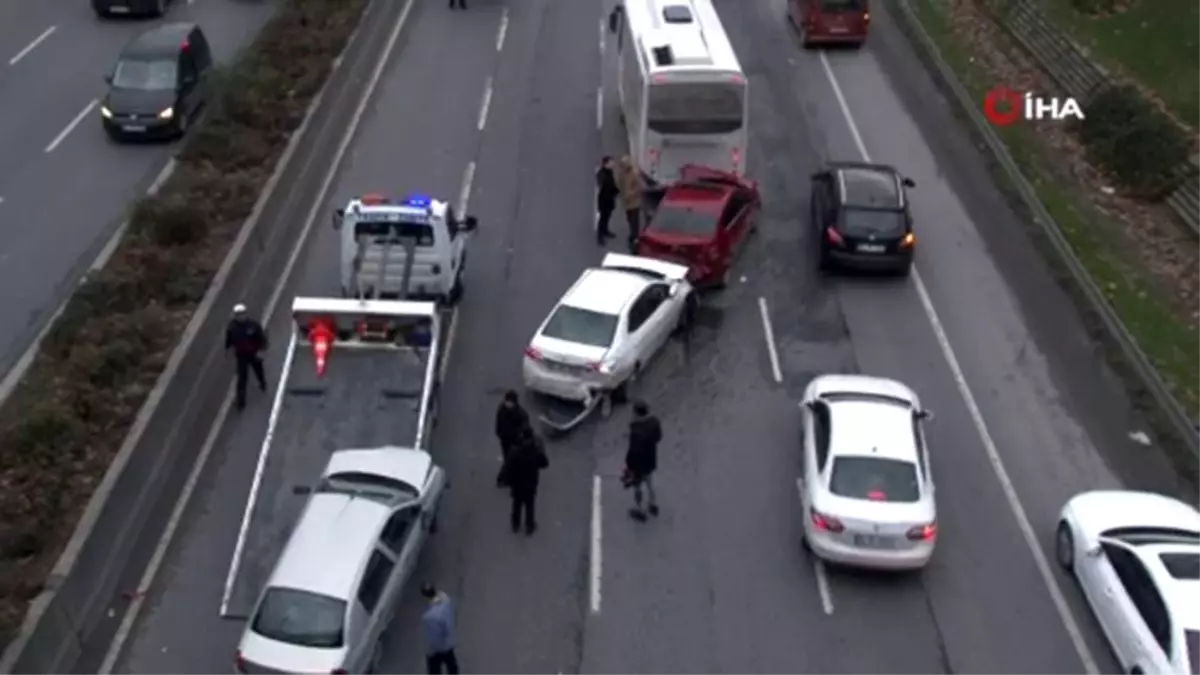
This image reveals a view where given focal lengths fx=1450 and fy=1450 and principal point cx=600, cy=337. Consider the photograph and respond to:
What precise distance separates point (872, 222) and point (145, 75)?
1653cm

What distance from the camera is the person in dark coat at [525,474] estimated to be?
59.5 feet

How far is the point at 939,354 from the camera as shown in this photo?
23297 mm

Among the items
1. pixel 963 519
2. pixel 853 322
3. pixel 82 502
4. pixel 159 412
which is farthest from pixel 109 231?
pixel 963 519

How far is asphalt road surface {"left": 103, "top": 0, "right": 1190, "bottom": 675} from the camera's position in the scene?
17078mm

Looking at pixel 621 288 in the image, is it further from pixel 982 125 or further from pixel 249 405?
pixel 982 125

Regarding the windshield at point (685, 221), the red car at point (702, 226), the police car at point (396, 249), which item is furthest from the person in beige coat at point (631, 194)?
the police car at point (396, 249)

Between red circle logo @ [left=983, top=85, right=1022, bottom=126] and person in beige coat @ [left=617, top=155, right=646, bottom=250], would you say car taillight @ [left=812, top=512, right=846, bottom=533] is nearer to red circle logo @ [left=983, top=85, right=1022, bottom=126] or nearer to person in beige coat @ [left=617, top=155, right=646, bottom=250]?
person in beige coat @ [left=617, top=155, right=646, bottom=250]

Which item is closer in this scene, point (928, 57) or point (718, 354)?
point (718, 354)

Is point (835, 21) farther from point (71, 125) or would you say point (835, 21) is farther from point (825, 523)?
point (825, 523)

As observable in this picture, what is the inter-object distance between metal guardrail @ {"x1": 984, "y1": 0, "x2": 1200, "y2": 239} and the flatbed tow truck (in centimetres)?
1469

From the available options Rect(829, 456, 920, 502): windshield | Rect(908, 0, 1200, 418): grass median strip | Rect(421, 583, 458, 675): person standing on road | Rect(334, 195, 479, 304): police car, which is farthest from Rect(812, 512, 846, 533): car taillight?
Rect(334, 195, 479, 304): police car

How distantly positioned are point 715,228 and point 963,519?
7441 millimetres

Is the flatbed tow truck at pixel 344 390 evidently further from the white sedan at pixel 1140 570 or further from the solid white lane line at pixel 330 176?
the white sedan at pixel 1140 570

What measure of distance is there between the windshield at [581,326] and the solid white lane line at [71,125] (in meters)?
14.7
